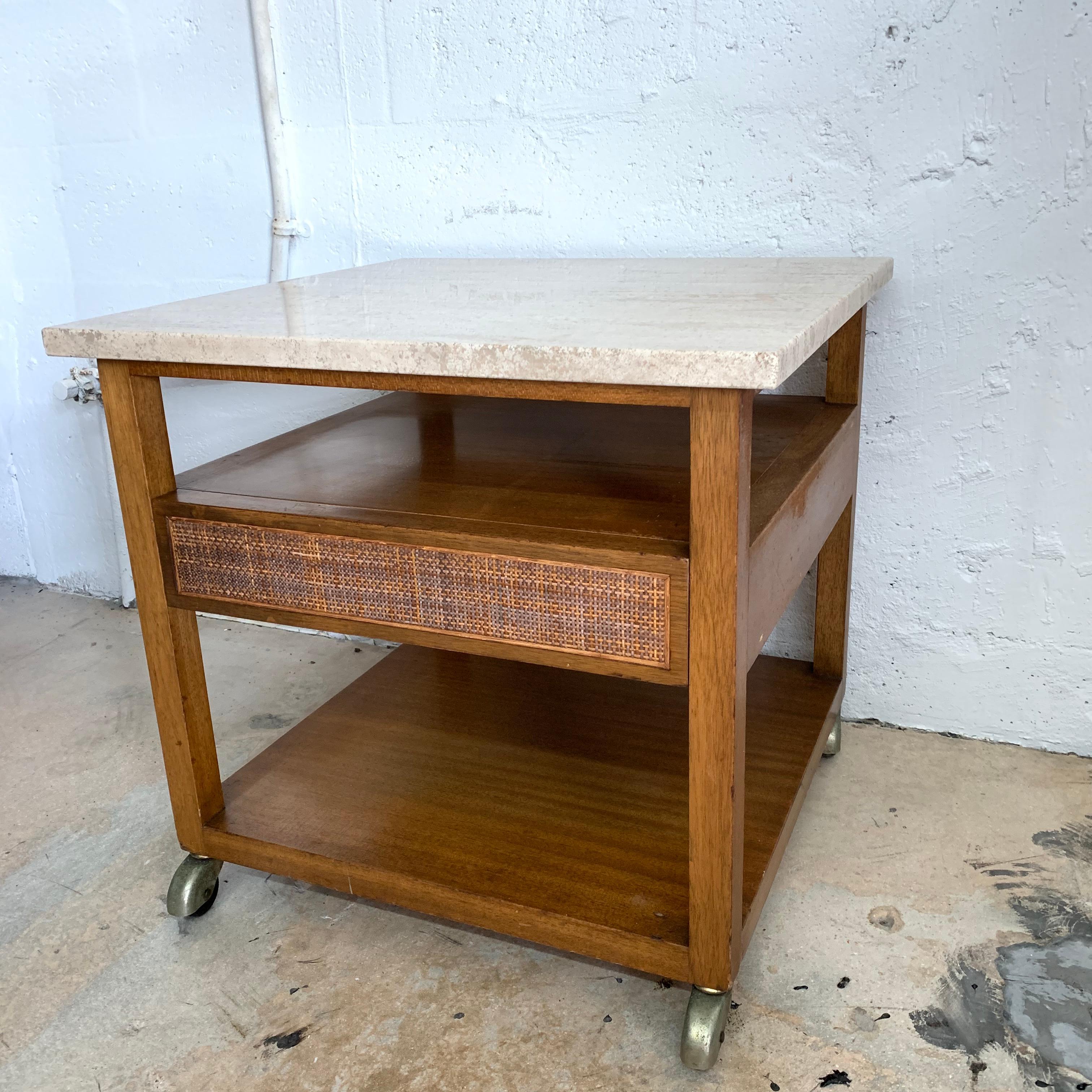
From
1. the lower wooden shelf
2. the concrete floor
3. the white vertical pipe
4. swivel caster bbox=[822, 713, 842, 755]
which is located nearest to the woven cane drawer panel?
the lower wooden shelf

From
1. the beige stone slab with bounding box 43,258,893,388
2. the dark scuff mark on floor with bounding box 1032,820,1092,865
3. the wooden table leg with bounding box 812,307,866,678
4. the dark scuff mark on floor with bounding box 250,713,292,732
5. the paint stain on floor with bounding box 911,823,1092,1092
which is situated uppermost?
the beige stone slab with bounding box 43,258,893,388

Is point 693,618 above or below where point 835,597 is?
above

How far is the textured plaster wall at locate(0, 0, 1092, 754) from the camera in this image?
152cm

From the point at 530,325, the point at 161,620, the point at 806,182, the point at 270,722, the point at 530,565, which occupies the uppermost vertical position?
the point at 806,182

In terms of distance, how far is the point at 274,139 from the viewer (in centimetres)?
197

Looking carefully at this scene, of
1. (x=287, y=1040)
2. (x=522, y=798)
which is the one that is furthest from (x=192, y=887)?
(x=522, y=798)

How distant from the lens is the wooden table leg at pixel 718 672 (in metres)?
0.92

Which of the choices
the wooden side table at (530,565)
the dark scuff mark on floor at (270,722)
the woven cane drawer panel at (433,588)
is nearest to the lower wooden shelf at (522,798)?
the wooden side table at (530,565)

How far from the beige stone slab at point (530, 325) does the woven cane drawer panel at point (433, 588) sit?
0.20 metres

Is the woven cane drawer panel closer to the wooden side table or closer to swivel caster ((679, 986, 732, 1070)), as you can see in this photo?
the wooden side table

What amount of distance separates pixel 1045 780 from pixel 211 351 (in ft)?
4.62

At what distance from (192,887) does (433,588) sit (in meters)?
0.62

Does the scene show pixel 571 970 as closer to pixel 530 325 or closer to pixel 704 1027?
pixel 704 1027

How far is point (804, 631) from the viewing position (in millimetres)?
1874
